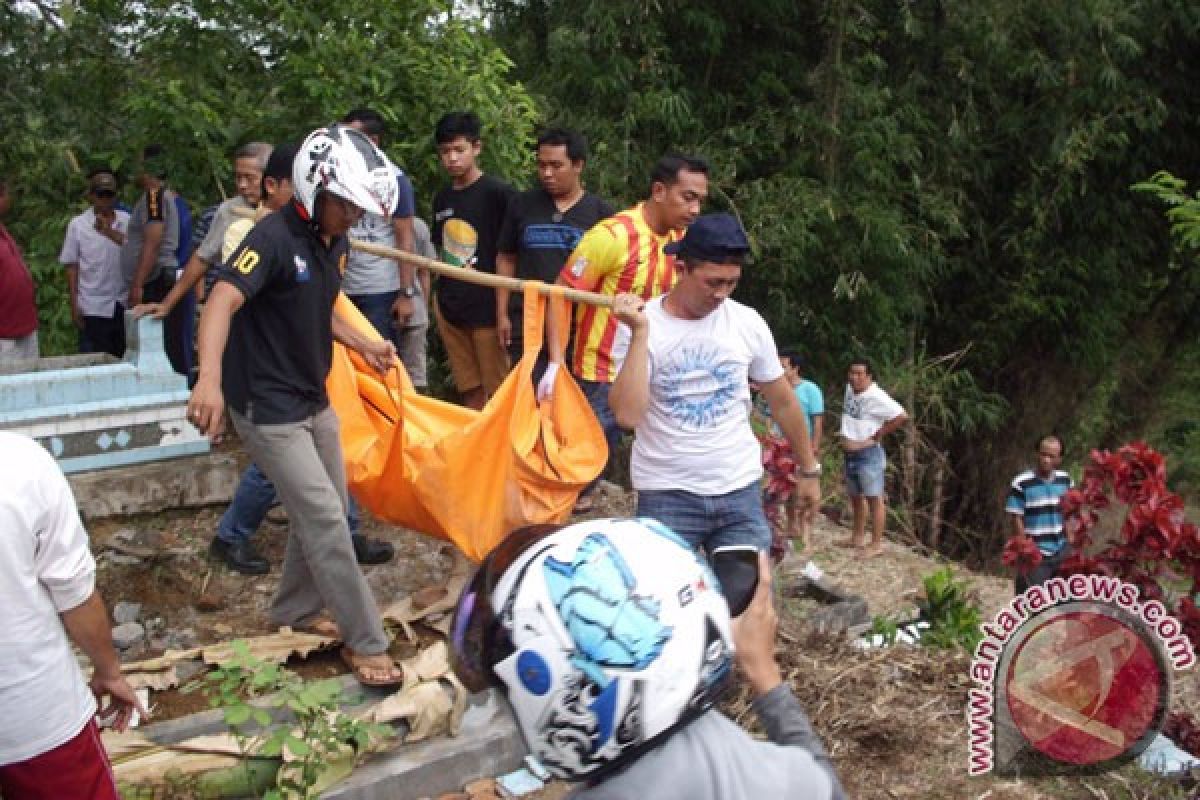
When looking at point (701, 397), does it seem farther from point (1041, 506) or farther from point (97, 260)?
point (97, 260)

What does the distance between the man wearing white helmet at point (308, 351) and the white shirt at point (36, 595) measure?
4.04 feet

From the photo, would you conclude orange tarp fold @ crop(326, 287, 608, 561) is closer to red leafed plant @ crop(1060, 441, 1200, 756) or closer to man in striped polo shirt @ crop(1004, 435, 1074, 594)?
red leafed plant @ crop(1060, 441, 1200, 756)

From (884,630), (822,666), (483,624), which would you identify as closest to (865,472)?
(884,630)

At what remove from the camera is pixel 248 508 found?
4.98 meters

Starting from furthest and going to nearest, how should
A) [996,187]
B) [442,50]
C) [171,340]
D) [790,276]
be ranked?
[996,187]
[790,276]
[442,50]
[171,340]

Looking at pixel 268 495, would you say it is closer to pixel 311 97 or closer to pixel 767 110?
pixel 311 97

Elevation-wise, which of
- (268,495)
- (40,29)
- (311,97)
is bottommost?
(268,495)

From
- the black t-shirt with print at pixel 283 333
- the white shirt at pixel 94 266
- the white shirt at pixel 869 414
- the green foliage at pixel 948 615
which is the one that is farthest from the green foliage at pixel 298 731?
the white shirt at pixel 869 414

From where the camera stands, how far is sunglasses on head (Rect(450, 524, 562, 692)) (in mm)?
1531

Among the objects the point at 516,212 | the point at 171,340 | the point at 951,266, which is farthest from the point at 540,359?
the point at 951,266

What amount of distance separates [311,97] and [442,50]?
87 cm

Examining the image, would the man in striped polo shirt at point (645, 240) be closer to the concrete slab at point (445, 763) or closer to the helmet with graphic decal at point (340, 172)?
the helmet with graphic decal at point (340, 172)

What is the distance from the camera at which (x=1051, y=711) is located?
4.19 metres

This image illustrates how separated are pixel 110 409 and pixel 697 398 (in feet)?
9.62
